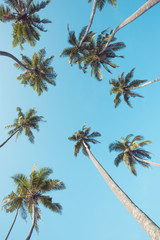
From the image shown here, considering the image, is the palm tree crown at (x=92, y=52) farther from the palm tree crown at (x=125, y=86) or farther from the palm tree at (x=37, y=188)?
the palm tree at (x=37, y=188)

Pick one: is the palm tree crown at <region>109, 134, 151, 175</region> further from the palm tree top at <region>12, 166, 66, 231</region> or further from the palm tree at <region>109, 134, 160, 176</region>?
the palm tree top at <region>12, 166, 66, 231</region>

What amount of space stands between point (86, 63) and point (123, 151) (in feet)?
41.2

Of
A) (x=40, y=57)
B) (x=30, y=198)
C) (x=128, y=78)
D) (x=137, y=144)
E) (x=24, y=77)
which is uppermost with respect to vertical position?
(x=24, y=77)

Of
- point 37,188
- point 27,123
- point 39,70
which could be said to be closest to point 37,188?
point 37,188

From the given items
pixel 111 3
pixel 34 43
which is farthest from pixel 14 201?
pixel 111 3

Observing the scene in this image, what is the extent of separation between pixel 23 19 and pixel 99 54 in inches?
338

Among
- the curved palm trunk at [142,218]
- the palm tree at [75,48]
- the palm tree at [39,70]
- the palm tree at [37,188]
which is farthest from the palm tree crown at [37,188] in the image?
the palm tree at [75,48]

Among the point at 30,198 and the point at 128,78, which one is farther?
the point at 128,78

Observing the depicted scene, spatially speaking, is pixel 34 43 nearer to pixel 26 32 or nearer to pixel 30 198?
pixel 26 32

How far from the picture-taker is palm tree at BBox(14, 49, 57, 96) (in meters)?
16.5

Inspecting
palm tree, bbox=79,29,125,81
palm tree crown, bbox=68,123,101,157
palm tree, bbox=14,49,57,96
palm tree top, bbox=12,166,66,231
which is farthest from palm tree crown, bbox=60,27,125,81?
palm tree top, bbox=12,166,66,231

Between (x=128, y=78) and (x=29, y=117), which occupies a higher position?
(x=29, y=117)

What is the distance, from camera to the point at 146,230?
575 centimetres

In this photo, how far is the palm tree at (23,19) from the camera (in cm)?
1219
